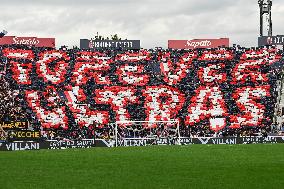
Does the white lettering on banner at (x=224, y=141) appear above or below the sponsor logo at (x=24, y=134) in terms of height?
below

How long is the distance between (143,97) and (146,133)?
26.2 ft

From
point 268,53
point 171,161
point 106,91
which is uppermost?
point 268,53

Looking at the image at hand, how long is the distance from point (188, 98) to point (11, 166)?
146 feet

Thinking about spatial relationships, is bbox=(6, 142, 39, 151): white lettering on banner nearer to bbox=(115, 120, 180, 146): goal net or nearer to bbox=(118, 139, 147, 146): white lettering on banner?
bbox=(115, 120, 180, 146): goal net

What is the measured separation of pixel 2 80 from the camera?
6744cm

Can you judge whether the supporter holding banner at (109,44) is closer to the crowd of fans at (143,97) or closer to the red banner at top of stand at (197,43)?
the crowd of fans at (143,97)

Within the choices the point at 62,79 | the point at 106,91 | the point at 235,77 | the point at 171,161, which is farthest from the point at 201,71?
the point at 171,161

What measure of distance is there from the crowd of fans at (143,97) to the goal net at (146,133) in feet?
0.53

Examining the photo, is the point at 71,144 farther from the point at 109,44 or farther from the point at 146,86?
the point at 109,44

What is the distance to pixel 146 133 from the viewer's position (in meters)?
64.9

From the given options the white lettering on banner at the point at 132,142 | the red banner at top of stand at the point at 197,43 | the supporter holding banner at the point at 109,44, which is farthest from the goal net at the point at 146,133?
the red banner at top of stand at the point at 197,43

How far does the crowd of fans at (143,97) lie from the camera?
63.7m

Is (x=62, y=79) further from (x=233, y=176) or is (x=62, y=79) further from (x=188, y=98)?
(x=233, y=176)

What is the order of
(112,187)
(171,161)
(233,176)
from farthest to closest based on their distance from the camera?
(171,161) < (233,176) < (112,187)
